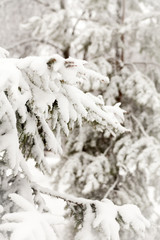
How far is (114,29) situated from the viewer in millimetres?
5109

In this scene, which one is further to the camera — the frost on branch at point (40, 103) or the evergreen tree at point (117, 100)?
the evergreen tree at point (117, 100)

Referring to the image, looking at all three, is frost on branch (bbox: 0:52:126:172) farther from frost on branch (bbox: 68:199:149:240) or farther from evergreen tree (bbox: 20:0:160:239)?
Answer: evergreen tree (bbox: 20:0:160:239)

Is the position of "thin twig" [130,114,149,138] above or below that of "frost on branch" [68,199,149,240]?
below

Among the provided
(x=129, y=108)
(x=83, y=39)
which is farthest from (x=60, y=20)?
(x=129, y=108)

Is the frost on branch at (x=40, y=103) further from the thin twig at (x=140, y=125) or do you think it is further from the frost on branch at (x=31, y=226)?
the thin twig at (x=140, y=125)

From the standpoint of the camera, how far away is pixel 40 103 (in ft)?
4.55

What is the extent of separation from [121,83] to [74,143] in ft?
4.34

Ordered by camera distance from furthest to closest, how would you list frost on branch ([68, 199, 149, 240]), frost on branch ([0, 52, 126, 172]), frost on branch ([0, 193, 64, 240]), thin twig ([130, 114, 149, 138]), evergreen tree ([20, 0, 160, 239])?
thin twig ([130, 114, 149, 138]) → evergreen tree ([20, 0, 160, 239]) → frost on branch ([68, 199, 149, 240]) → frost on branch ([0, 52, 126, 172]) → frost on branch ([0, 193, 64, 240])

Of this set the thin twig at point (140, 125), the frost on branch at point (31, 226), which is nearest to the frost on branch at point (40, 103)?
the frost on branch at point (31, 226)

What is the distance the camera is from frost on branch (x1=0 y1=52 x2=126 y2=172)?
48.5 inches

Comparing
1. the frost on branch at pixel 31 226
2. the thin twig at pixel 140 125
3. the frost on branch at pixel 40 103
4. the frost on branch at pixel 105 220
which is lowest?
the thin twig at pixel 140 125

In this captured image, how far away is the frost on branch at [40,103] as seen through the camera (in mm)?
1232

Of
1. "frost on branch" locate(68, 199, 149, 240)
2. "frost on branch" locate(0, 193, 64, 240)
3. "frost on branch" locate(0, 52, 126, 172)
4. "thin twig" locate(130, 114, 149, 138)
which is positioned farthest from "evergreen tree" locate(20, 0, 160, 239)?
"frost on branch" locate(0, 193, 64, 240)

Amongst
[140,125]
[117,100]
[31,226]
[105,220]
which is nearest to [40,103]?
[31,226]
